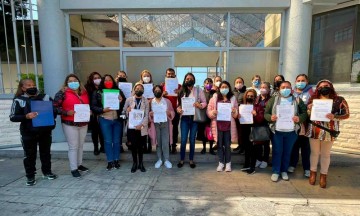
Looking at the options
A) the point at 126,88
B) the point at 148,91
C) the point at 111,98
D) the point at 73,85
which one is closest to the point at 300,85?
the point at 148,91

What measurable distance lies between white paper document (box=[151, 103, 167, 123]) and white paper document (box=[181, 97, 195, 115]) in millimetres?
378

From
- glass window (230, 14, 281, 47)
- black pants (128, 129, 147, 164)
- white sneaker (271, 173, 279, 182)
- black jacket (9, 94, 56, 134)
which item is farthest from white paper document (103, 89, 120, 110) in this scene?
glass window (230, 14, 281, 47)

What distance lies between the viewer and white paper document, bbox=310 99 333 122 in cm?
379

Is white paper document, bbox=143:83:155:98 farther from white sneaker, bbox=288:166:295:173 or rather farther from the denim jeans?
white sneaker, bbox=288:166:295:173

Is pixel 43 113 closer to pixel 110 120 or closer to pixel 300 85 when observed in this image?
pixel 110 120

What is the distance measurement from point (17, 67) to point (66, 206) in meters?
4.76

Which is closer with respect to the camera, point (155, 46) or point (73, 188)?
point (73, 188)

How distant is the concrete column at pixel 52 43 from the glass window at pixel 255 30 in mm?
4737

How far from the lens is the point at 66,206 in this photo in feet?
11.4

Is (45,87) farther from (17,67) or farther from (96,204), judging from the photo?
(96,204)

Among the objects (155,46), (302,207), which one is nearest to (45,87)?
(155,46)

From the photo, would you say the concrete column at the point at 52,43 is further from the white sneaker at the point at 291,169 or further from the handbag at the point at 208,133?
the white sneaker at the point at 291,169

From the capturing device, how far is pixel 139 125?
457cm

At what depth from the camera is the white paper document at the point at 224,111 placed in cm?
452
